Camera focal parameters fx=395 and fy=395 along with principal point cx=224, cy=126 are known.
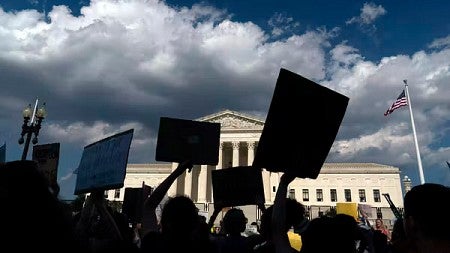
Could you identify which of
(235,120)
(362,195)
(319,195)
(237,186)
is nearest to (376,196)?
(362,195)

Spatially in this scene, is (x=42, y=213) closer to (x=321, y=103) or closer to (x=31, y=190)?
(x=31, y=190)

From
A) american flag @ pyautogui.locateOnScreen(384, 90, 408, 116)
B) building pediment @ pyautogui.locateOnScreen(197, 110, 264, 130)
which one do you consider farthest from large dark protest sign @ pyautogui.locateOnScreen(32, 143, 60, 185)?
building pediment @ pyautogui.locateOnScreen(197, 110, 264, 130)

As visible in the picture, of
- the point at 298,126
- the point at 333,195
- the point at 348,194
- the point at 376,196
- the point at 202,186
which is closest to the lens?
the point at 298,126

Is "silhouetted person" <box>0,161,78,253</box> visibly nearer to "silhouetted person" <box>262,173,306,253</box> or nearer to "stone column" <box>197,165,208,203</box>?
"silhouetted person" <box>262,173,306,253</box>

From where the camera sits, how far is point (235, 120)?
7444 centimetres

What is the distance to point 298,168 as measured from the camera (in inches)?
135

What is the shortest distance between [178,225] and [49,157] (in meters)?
5.50

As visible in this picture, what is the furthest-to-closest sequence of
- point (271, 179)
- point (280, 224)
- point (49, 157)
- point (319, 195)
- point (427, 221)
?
point (319, 195), point (271, 179), point (49, 157), point (280, 224), point (427, 221)

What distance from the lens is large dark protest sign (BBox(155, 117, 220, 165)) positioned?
15.7 feet

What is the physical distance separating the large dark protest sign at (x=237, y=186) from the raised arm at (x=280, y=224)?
9.69 feet

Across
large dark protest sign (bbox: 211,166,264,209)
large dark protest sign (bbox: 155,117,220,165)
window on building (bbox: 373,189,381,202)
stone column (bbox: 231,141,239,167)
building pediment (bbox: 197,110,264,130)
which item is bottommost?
large dark protest sign (bbox: 211,166,264,209)

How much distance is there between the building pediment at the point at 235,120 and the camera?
73.4 meters

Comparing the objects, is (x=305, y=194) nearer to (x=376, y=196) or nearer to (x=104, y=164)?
(x=376, y=196)

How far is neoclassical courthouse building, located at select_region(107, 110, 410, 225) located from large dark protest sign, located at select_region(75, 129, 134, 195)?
204 ft
